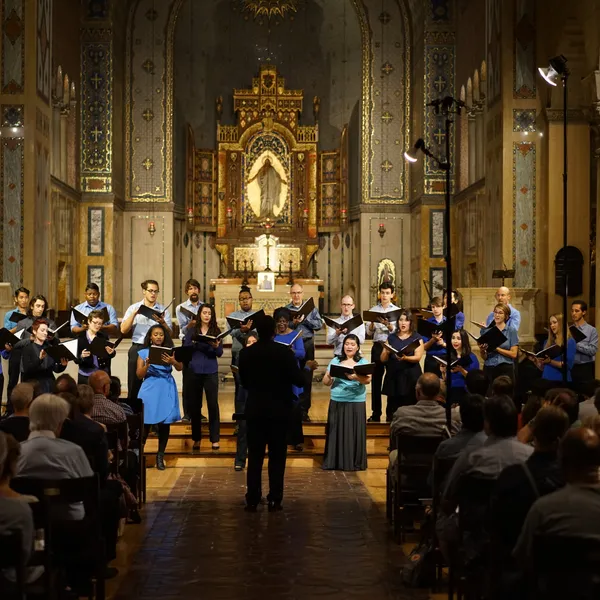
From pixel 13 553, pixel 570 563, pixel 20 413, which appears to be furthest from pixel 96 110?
pixel 570 563

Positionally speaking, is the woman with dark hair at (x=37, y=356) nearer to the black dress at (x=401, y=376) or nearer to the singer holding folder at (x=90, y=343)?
the singer holding folder at (x=90, y=343)

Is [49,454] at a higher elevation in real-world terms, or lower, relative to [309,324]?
lower

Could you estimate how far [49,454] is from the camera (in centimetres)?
558

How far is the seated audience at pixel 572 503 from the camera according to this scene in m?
3.98

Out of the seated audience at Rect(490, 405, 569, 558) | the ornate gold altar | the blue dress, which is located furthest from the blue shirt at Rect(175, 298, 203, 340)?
the ornate gold altar

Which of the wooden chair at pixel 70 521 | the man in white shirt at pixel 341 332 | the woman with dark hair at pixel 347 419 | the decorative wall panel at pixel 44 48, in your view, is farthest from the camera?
the decorative wall panel at pixel 44 48

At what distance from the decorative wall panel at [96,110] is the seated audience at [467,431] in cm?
1815

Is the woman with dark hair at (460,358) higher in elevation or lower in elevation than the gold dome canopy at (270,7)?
lower

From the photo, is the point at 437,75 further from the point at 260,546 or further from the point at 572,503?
the point at 572,503

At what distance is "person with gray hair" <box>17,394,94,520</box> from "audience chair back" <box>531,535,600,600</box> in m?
2.61

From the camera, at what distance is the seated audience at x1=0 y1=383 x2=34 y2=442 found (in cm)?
664

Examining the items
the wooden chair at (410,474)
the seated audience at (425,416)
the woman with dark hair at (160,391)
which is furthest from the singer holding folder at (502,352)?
the wooden chair at (410,474)

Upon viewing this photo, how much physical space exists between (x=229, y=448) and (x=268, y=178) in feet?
49.4

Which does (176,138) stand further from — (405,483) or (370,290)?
(405,483)
